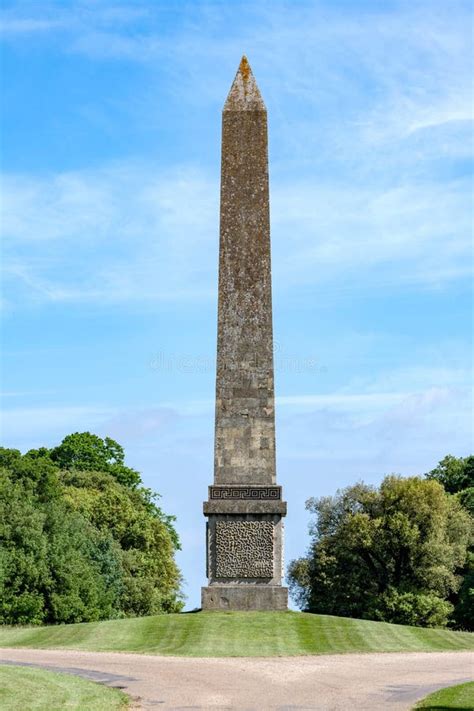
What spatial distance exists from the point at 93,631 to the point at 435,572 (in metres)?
23.3

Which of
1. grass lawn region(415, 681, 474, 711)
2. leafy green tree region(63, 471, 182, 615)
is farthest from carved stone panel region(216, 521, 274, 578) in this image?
leafy green tree region(63, 471, 182, 615)

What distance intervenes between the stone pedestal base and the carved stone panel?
1.16 feet

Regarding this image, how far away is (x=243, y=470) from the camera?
26.8 meters

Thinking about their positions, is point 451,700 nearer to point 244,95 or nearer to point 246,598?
point 246,598

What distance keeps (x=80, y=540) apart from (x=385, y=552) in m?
14.1

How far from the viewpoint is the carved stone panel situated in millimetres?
26594

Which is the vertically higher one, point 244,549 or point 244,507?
point 244,507

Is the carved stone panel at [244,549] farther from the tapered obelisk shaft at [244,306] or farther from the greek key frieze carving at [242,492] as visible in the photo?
the tapered obelisk shaft at [244,306]

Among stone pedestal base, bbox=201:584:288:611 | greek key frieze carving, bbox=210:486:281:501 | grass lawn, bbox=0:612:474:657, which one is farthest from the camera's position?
greek key frieze carving, bbox=210:486:281:501

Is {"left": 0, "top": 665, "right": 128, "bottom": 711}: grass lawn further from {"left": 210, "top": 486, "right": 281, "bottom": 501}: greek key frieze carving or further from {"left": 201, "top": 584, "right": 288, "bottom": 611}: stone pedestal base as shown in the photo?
{"left": 210, "top": 486, "right": 281, "bottom": 501}: greek key frieze carving

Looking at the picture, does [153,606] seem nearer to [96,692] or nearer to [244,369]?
[244,369]

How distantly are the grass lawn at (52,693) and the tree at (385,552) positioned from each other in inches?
1105

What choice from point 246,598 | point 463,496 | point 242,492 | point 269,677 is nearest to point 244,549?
point 246,598

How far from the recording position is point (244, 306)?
27.3m
